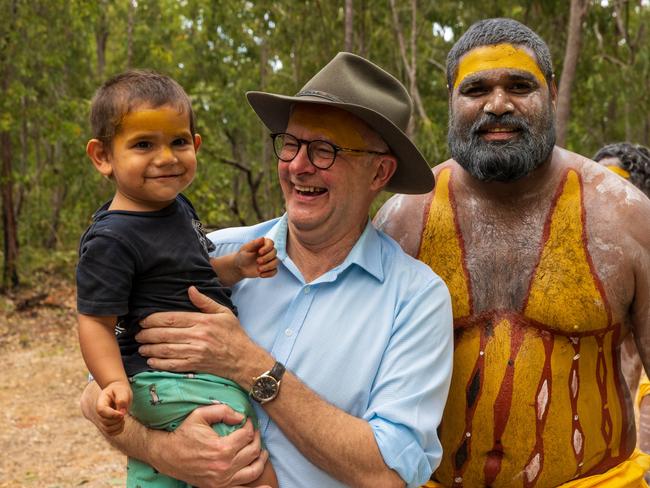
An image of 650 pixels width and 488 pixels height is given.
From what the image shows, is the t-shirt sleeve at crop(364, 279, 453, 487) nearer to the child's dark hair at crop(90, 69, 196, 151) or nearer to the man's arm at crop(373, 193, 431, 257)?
the man's arm at crop(373, 193, 431, 257)

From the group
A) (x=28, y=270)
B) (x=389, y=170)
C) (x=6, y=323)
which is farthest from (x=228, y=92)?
(x=389, y=170)

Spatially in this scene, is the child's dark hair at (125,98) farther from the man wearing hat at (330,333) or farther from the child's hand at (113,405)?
the child's hand at (113,405)

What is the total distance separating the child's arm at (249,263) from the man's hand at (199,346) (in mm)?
223

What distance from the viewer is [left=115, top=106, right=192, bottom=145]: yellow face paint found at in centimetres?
223

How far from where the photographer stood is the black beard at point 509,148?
250 centimetres

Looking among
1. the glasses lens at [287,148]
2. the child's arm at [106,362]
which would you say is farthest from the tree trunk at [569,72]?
the child's arm at [106,362]

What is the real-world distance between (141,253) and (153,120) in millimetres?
378

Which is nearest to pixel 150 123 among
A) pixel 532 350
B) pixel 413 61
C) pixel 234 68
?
pixel 532 350

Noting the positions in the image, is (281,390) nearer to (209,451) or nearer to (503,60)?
(209,451)

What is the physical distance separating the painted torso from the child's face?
1022mm

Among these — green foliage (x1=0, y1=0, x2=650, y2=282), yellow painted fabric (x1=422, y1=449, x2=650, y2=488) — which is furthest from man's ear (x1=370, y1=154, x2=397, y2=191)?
green foliage (x1=0, y1=0, x2=650, y2=282)

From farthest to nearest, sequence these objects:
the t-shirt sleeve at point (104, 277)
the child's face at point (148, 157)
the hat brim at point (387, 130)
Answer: the hat brim at point (387, 130), the child's face at point (148, 157), the t-shirt sleeve at point (104, 277)

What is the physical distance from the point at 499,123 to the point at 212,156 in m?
10.5

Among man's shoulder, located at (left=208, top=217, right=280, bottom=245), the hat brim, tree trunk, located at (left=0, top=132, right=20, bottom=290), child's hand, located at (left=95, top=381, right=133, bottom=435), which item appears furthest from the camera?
tree trunk, located at (left=0, top=132, right=20, bottom=290)
